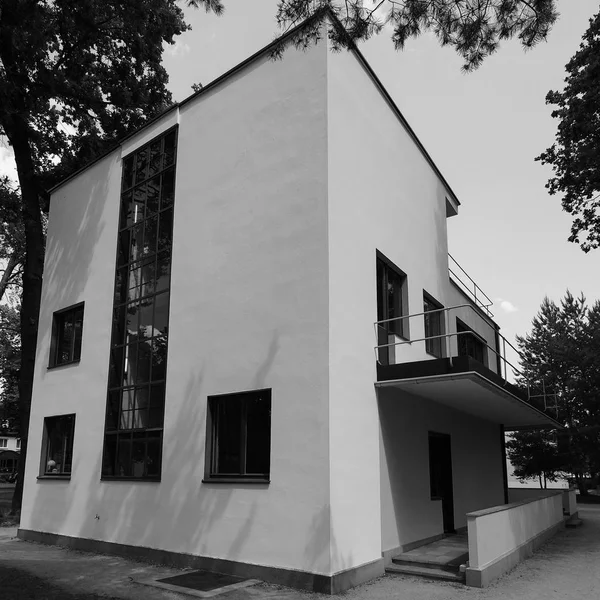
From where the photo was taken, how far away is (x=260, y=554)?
8.93 m

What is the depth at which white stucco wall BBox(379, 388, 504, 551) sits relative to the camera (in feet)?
33.8

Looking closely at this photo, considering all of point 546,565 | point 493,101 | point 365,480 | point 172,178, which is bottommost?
point 546,565

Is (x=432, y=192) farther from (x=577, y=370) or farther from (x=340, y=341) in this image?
(x=577, y=370)

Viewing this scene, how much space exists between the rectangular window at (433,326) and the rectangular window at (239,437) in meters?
5.35

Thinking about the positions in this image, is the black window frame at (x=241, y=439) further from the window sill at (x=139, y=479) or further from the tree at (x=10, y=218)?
the tree at (x=10, y=218)

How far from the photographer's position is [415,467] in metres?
11.4

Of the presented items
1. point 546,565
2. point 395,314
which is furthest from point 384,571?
point 395,314

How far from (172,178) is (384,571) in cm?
871

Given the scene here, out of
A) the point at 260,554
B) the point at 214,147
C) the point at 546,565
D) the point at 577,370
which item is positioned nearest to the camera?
the point at 260,554

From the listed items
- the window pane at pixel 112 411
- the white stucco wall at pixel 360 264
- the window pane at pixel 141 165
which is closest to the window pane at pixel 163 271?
the window pane at pixel 141 165

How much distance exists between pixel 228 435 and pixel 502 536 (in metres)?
4.91

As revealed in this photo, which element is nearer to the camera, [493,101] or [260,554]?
[260,554]

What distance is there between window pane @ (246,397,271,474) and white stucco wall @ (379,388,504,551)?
2.11 metres

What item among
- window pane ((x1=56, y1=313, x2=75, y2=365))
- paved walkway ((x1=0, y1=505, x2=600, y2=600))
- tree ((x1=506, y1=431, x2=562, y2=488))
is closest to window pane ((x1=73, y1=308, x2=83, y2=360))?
window pane ((x1=56, y1=313, x2=75, y2=365))
